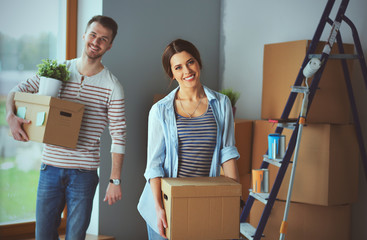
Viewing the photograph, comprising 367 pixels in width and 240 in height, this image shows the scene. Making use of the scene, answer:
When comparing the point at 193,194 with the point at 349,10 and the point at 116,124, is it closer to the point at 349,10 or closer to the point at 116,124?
the point at 116,124

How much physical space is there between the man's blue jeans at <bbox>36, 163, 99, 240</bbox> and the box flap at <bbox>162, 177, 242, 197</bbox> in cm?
59

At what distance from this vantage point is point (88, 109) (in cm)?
202

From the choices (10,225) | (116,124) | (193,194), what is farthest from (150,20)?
(193,194)

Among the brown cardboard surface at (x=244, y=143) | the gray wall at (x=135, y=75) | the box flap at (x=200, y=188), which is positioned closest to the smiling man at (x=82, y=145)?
the box flap at (x=200, y=188)

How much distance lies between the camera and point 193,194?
4.93 ft

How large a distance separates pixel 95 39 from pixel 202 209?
100cm

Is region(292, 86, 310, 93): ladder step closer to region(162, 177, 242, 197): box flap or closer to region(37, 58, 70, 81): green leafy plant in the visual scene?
region(162, 177, 242, 197): box flap

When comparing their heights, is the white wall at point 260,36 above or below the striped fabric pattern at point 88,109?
above

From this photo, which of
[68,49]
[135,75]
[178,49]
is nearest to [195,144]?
[178,49]

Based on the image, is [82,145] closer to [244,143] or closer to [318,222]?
[244,143]

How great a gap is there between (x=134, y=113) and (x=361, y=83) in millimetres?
1552

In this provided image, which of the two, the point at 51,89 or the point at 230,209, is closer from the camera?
the point at 230,209

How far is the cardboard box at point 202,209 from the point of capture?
4.92 ft

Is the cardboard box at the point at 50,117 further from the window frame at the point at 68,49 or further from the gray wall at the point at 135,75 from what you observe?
the window frame at the point at 68,49
